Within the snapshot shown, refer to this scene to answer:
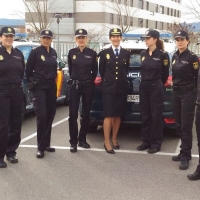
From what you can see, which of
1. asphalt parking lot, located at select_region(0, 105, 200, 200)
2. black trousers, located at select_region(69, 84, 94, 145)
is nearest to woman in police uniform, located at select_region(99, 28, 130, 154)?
black trousers, located at select_region(69, 84, 94, 145)

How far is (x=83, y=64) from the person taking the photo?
18.7ft

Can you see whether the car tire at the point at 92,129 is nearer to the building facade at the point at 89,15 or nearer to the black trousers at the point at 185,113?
the black trousers at the point at 185,113

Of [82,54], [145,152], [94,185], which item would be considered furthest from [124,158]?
[82,54]

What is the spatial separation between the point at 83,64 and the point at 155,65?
1.10 meters

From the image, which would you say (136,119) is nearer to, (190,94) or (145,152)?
(145,152)

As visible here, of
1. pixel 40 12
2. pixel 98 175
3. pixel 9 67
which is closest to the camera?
pixel 98 175

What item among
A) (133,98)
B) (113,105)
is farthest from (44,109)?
(133,98)

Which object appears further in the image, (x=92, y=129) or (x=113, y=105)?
(x=92, y=129)

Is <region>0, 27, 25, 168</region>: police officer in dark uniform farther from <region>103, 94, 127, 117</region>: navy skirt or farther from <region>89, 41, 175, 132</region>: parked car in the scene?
<region>89, 41, 175, 132</region>: parked car

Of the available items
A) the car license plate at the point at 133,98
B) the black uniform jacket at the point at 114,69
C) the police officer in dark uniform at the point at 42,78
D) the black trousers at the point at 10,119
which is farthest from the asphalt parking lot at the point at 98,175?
the black uniform jacket at the point at 114,69

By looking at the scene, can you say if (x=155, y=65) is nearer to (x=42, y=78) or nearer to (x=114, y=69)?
(x=114, y=69)

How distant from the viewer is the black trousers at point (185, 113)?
16.5 ft

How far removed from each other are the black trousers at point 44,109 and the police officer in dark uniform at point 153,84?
1.40 m

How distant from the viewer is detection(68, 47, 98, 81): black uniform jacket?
18.7 ft
